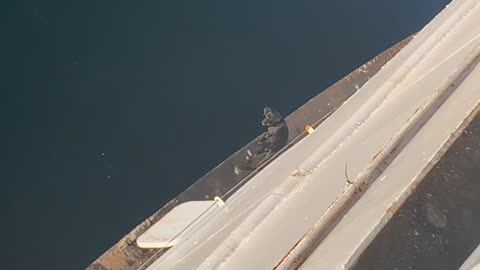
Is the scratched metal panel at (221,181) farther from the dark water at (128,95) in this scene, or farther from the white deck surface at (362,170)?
the white deck surface at (362,170)

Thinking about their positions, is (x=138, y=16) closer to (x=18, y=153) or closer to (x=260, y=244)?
(x=18, y=153)

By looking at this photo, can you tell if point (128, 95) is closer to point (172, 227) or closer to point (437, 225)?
point (172, 227)

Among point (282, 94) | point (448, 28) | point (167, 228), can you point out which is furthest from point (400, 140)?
point (282, 94)

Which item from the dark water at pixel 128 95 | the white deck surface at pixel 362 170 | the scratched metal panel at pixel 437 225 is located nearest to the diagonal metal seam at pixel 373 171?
the white deck surface at pixel 362 170

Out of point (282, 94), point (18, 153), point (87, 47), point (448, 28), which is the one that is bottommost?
point (448, 28)

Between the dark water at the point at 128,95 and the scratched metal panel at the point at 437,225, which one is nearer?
the scratched metal panel at the point at 437,225

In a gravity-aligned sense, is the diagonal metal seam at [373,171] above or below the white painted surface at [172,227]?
below

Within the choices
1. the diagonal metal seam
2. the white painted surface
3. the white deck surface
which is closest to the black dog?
the white painted surface
